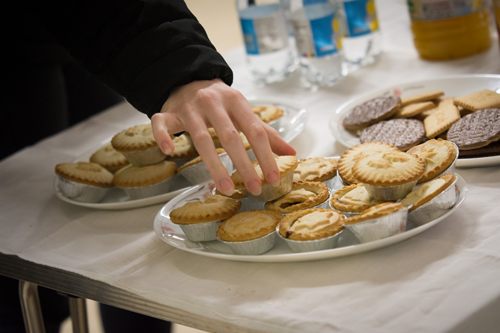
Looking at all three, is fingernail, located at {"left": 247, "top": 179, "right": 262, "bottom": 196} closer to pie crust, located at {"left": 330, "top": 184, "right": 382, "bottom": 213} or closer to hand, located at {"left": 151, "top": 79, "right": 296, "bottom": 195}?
hand, located at {"left": 151, "top": 79, "right": 296, "bottom": 195}

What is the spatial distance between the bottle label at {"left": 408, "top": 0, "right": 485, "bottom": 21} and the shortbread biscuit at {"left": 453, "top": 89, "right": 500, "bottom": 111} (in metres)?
0.39

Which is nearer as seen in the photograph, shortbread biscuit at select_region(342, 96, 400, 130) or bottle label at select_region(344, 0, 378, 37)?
shortbread biscuit at select_region(342, 96, 400, 130)

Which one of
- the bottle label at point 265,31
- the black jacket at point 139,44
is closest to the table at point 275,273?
A: the black jacket at point 139,44

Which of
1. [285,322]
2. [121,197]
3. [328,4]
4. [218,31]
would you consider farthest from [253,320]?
[218,31]

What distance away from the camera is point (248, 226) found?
2.53ft

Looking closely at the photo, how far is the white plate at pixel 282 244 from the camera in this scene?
0.70 m

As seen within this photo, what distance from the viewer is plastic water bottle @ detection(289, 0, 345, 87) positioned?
1433mm

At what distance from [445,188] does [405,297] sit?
0.18 meters

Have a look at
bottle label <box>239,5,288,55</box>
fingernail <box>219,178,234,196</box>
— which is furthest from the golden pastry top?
bottle label <box>239,5,288,55</box>

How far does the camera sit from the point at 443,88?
122 centimetres

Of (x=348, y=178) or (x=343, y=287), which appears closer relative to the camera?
(x=343, y=287)

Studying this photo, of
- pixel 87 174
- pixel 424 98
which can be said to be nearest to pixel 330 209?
pixel 424 98

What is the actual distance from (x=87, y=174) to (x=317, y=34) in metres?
0.78

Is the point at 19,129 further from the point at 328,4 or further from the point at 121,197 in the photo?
the point at 328,4
